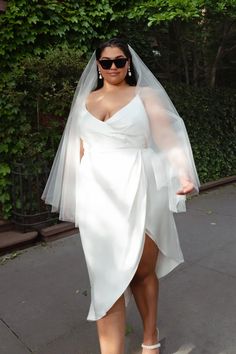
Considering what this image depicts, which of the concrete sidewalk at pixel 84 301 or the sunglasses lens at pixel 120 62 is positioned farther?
the concrete sidewalk at pixel 84 301

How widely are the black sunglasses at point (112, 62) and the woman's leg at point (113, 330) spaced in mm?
1268

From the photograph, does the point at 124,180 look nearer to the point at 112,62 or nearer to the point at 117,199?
the point at 117,199

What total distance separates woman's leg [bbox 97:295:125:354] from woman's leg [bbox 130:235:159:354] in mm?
159

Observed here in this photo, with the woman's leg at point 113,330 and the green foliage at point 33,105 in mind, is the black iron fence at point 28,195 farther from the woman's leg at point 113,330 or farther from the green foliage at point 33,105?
the woman's leg at point 113,330

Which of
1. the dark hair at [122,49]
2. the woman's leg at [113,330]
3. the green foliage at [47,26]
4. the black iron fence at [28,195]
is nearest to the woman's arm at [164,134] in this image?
the dark hair at [122,49]

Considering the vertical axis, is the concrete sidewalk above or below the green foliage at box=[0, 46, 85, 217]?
below

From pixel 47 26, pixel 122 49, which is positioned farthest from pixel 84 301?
pixel 47 26

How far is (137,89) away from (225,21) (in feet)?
18.5

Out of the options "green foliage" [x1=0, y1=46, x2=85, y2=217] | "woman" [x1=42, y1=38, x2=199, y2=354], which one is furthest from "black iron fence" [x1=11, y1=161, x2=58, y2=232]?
"woman" [x1=42, y1=38, x2=199, y2=354]

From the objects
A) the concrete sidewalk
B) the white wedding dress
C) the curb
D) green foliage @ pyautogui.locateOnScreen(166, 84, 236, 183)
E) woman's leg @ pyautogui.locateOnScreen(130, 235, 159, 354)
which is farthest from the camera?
green foliage @ pyautogui.locateOnScreen(166, 84, 236, 183)

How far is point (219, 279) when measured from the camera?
354cm

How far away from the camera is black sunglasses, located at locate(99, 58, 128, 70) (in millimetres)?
2098

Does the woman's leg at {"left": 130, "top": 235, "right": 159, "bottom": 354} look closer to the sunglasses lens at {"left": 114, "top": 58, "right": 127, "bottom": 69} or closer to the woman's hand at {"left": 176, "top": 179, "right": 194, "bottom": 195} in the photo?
the woman's hand at {"left": 176, "top": 179, "right": 194, "bottom": 195}

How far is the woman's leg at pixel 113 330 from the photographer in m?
2.16
